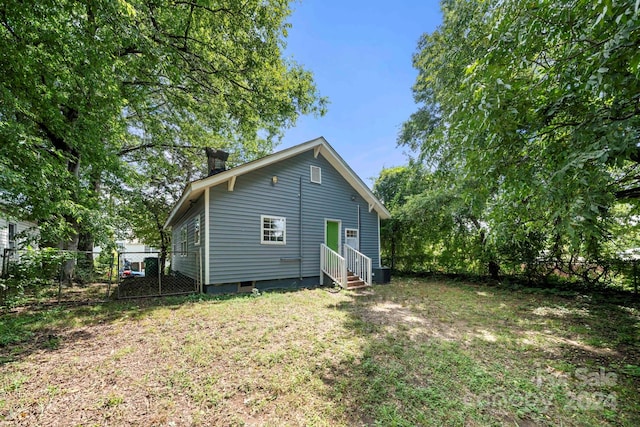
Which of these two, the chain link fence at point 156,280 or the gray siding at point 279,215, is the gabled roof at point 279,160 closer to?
the gray siding at point 279,215

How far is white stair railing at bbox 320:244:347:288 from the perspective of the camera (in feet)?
28.5

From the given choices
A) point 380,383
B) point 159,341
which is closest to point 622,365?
point 380,383

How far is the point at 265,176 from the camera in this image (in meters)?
8.53

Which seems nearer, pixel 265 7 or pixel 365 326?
pixel 365 326

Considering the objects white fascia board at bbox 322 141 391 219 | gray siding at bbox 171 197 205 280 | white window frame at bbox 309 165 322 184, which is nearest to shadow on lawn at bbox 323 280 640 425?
gray siding at bbox 171 197 205 280

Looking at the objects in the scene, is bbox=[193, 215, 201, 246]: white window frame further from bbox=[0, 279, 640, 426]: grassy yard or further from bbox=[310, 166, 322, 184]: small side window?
bbox=[310, 166, 322, 184]: small side window

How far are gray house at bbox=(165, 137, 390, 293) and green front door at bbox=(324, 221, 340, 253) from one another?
40 mm

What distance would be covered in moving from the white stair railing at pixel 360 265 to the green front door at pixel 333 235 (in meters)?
0.46

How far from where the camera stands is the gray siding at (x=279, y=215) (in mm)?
7598

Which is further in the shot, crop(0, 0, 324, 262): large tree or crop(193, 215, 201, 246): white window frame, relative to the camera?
crop(193, 215, 201, 246): white window frame

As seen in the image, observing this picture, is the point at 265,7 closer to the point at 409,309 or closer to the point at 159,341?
the point at 159,341

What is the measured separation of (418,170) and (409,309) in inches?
246

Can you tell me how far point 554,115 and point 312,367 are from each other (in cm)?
424

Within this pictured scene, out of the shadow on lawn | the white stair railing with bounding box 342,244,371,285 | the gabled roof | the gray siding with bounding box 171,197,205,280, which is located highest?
the gabled roof
